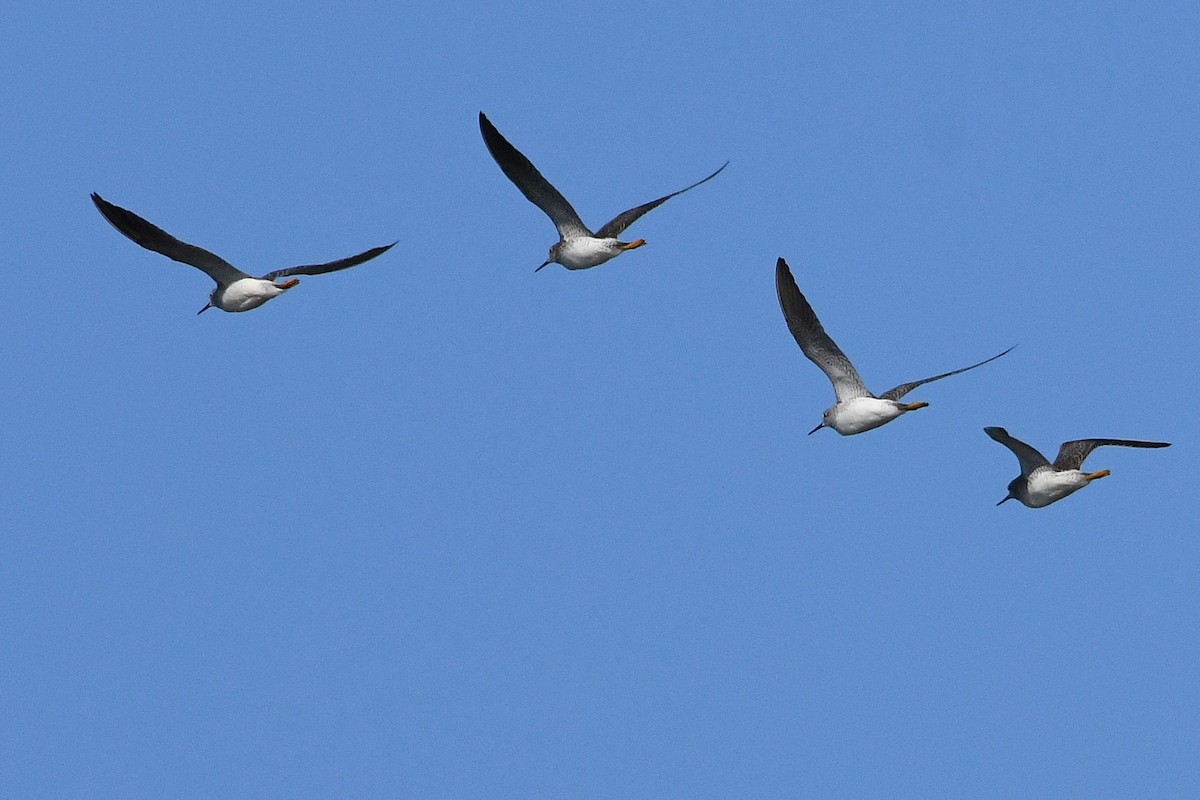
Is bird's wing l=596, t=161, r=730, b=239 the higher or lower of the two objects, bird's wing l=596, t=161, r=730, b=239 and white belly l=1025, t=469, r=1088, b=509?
the higher

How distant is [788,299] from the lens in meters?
27.8

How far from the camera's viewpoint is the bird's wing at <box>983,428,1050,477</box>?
2900 cm

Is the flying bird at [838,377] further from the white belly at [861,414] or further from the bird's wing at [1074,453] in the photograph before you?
the bird's wing at [1074,453]

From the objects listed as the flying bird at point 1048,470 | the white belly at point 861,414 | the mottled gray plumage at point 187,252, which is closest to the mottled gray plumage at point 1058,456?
the flying bird at point 1048,470

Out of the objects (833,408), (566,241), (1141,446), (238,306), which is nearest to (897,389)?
(833,408)

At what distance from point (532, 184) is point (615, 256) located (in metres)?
1.51

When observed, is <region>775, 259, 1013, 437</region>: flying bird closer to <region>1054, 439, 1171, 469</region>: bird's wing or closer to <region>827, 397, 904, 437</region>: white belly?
<region>827, 397, 904, 437</region>: white belly

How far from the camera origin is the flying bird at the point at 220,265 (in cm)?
2742

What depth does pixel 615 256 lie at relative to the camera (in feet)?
100

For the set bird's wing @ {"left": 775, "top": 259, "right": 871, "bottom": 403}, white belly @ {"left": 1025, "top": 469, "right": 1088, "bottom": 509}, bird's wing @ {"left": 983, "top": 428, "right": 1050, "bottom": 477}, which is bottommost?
white belly @ {"left": 1025, "top": 469, "right": 1088, "bottom": 509}

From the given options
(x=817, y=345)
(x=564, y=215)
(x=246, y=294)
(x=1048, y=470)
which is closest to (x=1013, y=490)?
(x=1048, y=470)

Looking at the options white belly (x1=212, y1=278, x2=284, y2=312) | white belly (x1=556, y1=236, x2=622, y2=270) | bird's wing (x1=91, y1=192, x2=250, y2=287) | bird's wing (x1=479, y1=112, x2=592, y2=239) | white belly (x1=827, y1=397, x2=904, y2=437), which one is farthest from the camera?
white belly (x1=556, y1=236, x2=622, y2=270)

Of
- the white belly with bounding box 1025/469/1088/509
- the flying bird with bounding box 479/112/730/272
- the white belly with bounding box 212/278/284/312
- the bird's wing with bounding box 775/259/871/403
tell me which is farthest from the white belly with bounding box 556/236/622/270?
the white belly with bounding box 1025/469/1088/509

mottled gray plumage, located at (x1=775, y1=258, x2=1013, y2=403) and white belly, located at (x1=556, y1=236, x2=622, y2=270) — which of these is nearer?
mottled gray plumage, located at (x1=775, y1=258, x2=1013, y2=403)
